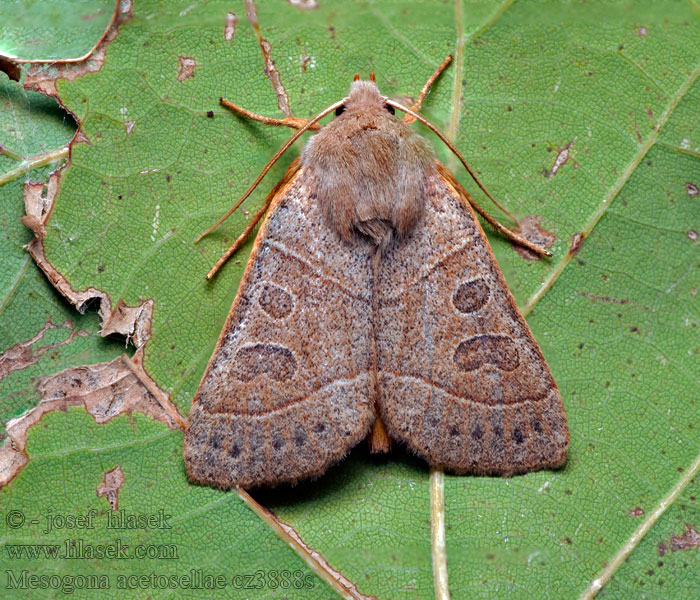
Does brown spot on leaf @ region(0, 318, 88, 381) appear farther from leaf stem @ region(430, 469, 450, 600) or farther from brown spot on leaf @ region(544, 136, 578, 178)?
brown spot on leaf @ region(544, 136, 578, 178)

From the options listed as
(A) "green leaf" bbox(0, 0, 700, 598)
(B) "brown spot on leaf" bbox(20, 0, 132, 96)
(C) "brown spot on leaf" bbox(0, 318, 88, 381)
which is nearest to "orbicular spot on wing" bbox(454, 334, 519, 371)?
(A) "green leaf" bbox(0, 0, 700, 598)

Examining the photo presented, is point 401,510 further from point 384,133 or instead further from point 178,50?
point 178,50

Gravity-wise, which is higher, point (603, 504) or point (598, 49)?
point (598, 49)

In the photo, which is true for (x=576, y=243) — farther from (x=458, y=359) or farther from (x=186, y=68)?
(x=186, y=68)

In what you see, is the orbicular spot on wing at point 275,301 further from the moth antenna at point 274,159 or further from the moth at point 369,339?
the moth antenna at point 274,159

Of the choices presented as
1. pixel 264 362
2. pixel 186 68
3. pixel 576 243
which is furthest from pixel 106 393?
pixel 576 243

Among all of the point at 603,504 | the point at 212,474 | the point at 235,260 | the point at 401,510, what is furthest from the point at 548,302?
the point at 212,474
